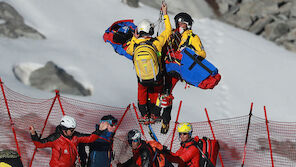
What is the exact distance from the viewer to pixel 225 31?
79.4 feet

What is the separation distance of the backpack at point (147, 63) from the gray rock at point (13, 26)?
15495mm

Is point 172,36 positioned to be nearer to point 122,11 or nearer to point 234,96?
point 234,96

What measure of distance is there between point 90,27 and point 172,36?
1636 cm

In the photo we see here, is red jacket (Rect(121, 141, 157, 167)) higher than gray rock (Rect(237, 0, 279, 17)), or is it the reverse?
gray rock (Rect(237, 0, 279, 17))

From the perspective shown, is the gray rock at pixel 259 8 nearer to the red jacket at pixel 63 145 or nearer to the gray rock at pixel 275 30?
the gray rock at pixel 275 30

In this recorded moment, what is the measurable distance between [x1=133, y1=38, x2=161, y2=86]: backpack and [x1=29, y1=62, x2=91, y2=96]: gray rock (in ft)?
36.2

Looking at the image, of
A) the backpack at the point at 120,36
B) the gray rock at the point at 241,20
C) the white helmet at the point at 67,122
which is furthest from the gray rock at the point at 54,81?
the gray rock at the point at 241,20

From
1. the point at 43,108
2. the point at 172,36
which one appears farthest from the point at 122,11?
the point at 172,36

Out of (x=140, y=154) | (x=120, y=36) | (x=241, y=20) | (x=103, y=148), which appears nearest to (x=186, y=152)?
(x=140, y=154)

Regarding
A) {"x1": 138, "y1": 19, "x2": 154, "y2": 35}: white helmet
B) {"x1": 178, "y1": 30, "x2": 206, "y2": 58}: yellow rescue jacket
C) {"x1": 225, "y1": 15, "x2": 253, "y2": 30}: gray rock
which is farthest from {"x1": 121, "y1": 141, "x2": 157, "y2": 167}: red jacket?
{"x1": 225, "y1": 15, "x2": 253, "y2": 30}: gray rock

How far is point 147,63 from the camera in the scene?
6625mm

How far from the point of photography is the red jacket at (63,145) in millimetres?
6328

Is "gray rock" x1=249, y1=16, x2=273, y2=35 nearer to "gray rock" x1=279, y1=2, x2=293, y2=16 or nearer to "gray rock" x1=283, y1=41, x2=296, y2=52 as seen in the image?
"gray rock" x1=279, y1=2, x2=293, y2=16

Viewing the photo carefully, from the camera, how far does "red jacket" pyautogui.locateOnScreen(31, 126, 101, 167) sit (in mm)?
6328
